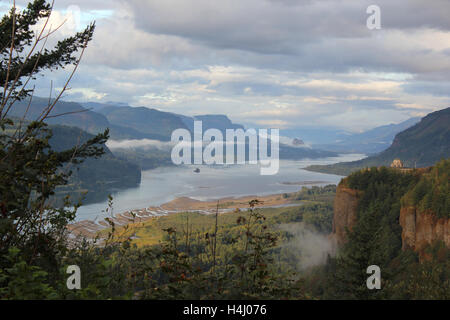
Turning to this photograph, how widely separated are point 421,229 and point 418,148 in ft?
511

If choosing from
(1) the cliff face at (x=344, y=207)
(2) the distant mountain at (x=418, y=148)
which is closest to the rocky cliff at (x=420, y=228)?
(1) the cliff face at (x=344, y=207)

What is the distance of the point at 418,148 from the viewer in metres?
174

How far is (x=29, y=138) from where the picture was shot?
401 centimetres

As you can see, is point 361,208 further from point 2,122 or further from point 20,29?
point 2,122

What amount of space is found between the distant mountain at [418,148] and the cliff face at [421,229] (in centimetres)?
12851

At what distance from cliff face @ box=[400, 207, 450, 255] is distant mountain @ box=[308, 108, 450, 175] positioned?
12851 cm

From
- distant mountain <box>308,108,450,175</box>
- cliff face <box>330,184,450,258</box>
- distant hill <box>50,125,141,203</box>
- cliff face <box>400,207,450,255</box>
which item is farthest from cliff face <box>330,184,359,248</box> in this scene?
distant mountain <box>308,108,450,175</box>

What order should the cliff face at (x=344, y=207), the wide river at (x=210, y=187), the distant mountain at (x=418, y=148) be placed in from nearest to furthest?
the cliff face at (x=344, y=207), the wide river at (x=210, y=187), the distant mountain at (x=418, y=148)

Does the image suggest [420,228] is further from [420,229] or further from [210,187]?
[210,187]

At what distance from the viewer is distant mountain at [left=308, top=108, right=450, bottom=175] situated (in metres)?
161

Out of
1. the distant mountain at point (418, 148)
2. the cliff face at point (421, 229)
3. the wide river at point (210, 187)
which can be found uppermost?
the distant mountain at point (418, 148)

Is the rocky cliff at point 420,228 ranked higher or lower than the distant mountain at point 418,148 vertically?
lower

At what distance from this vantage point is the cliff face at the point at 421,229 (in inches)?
1244

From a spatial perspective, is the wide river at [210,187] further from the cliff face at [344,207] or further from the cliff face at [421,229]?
the cliff face at [421,229]
